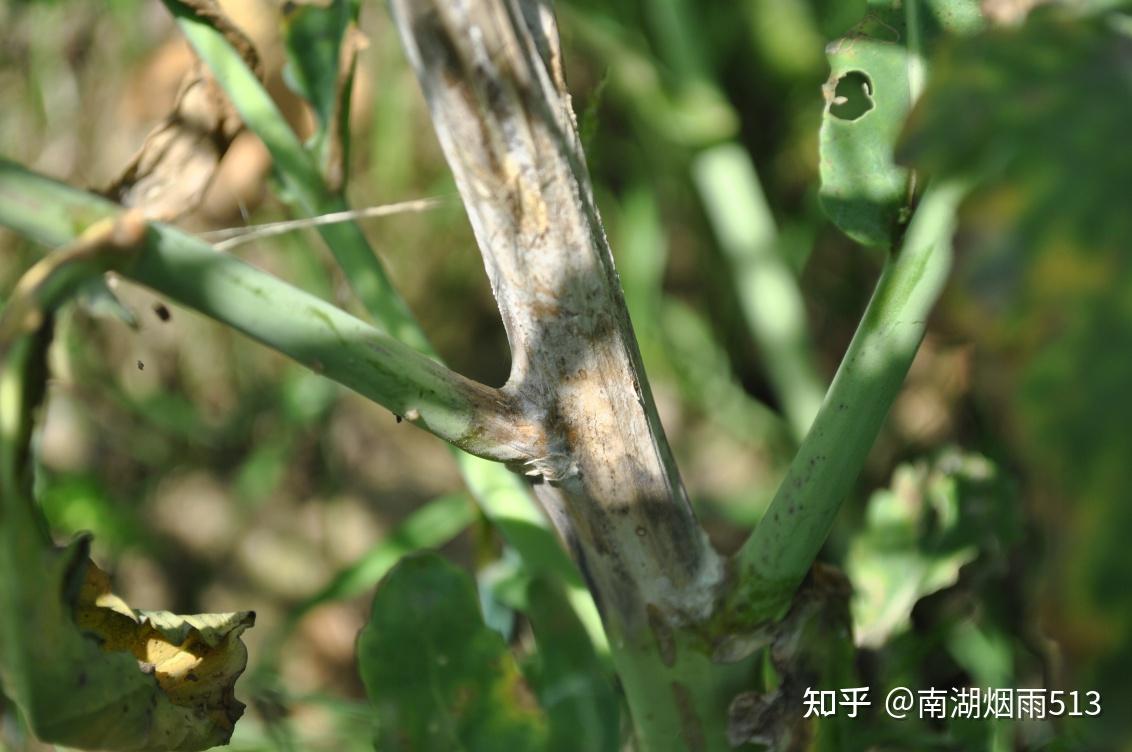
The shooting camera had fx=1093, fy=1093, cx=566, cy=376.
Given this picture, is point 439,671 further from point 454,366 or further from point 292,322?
point 454,366

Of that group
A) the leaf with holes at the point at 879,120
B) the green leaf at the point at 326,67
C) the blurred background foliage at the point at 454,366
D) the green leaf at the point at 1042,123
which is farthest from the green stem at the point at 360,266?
the green leaf at the point at 1042,123

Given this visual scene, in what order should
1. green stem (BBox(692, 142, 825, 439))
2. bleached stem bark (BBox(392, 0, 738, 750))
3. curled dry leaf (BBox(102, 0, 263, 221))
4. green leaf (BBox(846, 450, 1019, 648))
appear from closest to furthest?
1. bleached stem bark (BBox(392, 0, 738, 750))
2. curled dry leaf (BBox(102, 0, 263, 221))
3. green leaf (BBox(846, 450, 1019, 648))
4. green stem (BBox(692, 142, 825, 439))

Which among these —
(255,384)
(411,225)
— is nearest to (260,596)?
(255,384)

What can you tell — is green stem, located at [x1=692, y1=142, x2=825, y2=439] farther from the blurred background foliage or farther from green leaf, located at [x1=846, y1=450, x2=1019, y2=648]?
green leaf, located at [x1=846, y1=450, x2=1019, y2=648]

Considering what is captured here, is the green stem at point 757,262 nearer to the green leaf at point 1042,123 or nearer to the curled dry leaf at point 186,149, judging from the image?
the curled dry leaf at point 186,149

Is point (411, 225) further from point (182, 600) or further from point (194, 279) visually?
point (194, 279)

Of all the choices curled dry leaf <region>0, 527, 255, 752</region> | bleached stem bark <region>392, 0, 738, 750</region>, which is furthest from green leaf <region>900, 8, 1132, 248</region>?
curled dry leaf <region>0, 527, 255, 752</region>

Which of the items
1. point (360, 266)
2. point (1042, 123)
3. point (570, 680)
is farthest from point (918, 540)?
point (1042, 123)
